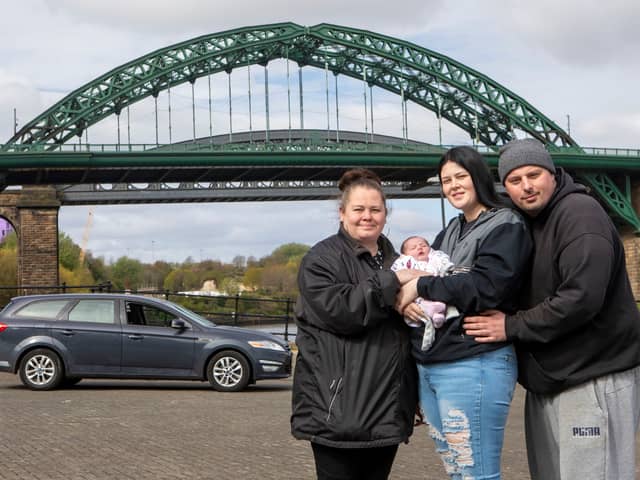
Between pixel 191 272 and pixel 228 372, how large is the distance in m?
116

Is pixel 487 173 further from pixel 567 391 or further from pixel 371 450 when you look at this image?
pixel 371 450

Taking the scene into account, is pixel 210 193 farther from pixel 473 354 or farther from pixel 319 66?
pixel 473 354

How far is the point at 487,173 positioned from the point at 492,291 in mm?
565

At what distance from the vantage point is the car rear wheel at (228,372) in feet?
44.9

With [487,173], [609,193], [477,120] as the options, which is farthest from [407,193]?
[487,173]

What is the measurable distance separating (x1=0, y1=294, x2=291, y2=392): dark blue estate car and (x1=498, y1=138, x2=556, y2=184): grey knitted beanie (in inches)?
404

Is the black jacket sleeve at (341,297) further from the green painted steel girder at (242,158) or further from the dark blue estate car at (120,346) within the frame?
the green painted steel girder at (242,158)

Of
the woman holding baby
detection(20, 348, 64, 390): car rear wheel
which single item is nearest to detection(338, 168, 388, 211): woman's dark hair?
the woman holding baby

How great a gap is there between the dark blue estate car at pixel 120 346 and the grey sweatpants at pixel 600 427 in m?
10.3

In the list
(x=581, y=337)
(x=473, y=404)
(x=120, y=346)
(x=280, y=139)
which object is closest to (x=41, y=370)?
(x=120, y=346)

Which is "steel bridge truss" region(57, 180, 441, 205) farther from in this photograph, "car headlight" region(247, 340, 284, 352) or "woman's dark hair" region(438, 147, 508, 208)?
"woman's dark hair" region(438, 147, 508, 208)

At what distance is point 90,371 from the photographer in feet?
44.5

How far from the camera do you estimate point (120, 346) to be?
13.7 metres

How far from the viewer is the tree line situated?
310ft
